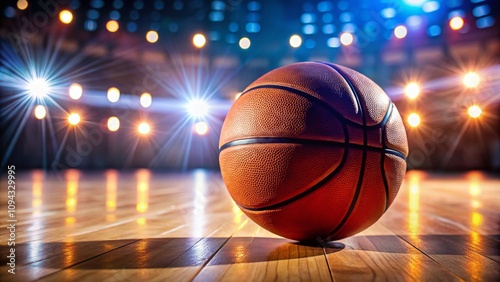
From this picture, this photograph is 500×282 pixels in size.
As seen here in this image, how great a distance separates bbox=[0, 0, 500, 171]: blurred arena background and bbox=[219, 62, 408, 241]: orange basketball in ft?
29.4

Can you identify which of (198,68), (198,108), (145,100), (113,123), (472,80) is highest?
(198,68)

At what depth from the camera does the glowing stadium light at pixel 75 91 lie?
10.7 m

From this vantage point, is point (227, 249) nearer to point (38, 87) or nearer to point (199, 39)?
point (199, 39)

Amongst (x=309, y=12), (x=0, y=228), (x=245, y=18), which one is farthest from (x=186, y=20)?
(x=0, y=228)

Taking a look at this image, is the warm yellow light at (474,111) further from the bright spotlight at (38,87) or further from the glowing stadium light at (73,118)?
the bright spotlight at (38,87)

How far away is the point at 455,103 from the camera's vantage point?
445 inches

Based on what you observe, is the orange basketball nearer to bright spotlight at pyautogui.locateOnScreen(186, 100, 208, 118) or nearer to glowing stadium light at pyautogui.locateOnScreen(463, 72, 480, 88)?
glowing stadium light at pyautogui.locateOnScreen(463, 72, 480, 88)

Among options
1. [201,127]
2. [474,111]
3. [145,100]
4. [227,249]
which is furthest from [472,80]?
[227,249]

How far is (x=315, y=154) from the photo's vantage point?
1.49 m

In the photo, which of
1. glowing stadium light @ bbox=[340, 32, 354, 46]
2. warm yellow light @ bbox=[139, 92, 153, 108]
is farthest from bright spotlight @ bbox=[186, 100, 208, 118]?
glowing stadium light @ bbox=[340, 32, 354, 46]

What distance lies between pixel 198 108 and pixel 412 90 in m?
5.82

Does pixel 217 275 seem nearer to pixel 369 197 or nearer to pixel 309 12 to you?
pixel 369 197

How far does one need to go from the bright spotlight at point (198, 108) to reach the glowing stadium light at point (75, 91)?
121 inches

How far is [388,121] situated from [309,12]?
12.1 meters
